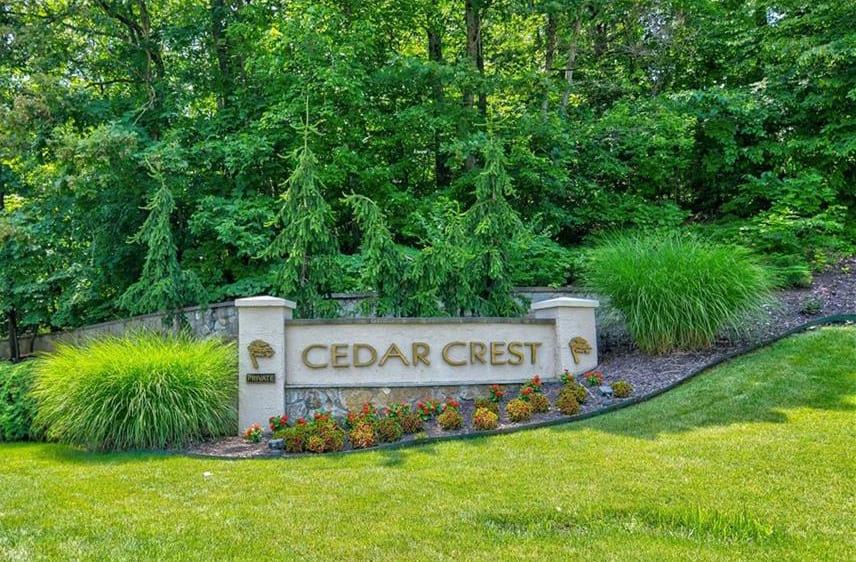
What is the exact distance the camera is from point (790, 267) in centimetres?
917

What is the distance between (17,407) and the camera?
7.19 m

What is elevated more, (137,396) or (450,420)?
(137,396)

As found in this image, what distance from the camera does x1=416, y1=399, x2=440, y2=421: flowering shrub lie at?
629 cm

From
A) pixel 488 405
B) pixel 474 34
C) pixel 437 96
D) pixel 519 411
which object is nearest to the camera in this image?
pixel 519 411

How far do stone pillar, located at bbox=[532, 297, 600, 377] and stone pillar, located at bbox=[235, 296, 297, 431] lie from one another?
3.33m

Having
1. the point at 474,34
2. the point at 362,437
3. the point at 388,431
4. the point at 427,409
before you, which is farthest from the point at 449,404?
the point at 474,34

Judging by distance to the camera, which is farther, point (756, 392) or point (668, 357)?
point (668, 357)

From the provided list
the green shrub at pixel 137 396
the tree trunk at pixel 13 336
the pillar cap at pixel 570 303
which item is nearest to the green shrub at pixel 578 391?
the pillar cap at pixel 570 303

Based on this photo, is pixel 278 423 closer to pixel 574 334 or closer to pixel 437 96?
pixel 574 334

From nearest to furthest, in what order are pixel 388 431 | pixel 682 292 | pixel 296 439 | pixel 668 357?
Answer: pixel 296 439
pixel 388 431
pixel 682 292
pixel 668 357

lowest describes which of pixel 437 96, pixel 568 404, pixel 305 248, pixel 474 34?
pixel 568 404

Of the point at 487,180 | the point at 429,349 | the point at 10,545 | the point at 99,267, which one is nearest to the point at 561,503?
the point at 10,545

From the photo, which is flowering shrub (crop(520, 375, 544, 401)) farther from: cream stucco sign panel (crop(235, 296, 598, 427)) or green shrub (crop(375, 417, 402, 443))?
green shrub (crop(375, 417, 402, 443))

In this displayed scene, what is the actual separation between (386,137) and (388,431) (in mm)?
7203
